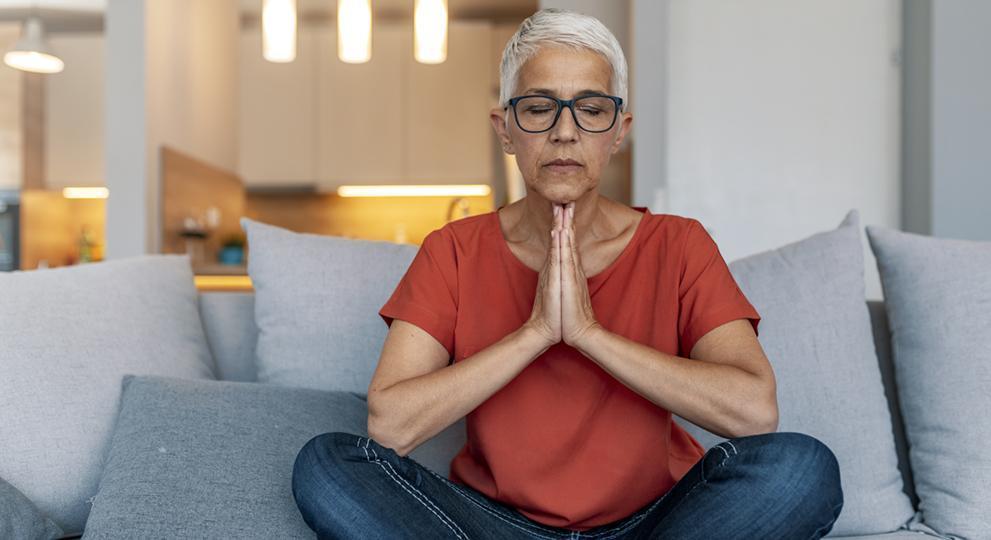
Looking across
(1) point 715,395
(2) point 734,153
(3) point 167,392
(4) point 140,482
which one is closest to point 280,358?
(3) point 167,392

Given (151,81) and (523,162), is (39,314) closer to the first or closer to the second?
(523,162)

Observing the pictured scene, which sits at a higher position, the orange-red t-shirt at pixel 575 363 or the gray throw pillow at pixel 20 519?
the orange-red t-shirt at pixel 575 363

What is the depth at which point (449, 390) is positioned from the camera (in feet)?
4.50

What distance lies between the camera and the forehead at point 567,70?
1.42 m

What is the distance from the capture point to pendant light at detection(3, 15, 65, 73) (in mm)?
4949

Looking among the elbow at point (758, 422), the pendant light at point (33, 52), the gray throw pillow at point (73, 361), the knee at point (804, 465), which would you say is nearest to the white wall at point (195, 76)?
the pendant light at point (33, 52)

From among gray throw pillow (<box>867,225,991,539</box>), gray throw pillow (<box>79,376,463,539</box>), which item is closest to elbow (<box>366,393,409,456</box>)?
gray throw pillow (<box>79,376,463,539</box>)

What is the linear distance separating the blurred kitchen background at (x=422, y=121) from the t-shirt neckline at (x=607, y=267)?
1.68 metres

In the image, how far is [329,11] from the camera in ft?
20.4

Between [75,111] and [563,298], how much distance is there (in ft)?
18.8

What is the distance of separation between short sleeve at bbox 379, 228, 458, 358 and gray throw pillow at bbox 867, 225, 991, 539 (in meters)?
0.99

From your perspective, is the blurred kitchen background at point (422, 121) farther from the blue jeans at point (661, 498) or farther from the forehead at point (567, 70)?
the blue jeans at point (661, 498)

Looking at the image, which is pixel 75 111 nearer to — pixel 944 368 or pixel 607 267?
pixel 607 267

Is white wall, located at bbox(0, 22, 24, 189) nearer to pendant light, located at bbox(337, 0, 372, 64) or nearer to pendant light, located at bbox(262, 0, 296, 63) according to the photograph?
pendant light, located at bbox(262, 0, 296, 63)
